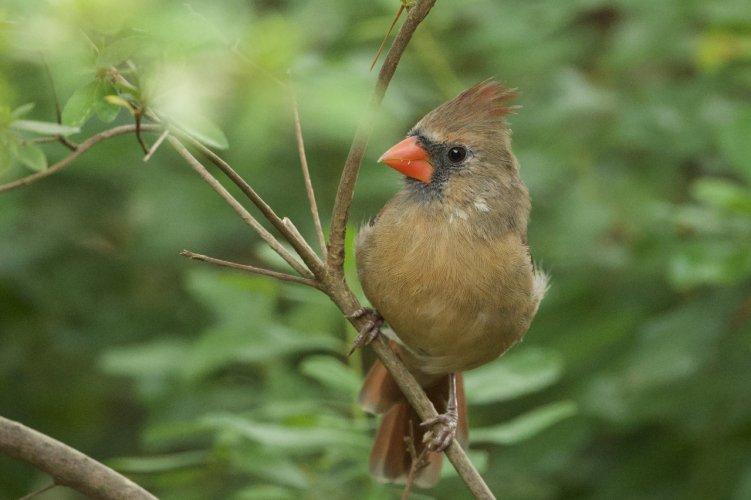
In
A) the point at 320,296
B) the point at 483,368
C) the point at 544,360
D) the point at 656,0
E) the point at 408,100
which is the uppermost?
the point at 408,100

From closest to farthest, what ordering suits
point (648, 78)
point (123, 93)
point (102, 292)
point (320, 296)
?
point (123, 93) < point (320, 296) < point (102, 292) < point (648, 78)

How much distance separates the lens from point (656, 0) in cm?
404

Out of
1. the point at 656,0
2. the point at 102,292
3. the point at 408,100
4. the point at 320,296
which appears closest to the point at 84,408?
the point at 102,292

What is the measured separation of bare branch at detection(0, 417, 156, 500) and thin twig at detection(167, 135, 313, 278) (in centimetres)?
54

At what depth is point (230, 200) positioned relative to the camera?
86.7 inches

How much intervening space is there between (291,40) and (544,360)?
4.49ft

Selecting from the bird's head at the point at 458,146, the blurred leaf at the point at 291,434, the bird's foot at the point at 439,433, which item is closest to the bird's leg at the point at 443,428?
the bird's foot at the point at 439,433

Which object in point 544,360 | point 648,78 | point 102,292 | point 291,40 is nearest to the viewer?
point 291,40

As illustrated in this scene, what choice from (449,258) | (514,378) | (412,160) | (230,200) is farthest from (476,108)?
(230,200)

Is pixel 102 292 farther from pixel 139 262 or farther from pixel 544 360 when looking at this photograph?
pixel 544 360

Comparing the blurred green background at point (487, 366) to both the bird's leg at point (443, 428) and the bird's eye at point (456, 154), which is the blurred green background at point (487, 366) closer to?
the bird's leg at point (443, 428)

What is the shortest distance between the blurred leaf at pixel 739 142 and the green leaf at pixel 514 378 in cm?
90

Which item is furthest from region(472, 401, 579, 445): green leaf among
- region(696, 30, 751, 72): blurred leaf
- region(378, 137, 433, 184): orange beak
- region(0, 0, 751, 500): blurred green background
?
region(696, 30, 751, 72): blurred leaf

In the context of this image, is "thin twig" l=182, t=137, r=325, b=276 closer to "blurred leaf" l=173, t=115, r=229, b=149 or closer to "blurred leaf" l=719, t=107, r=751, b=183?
"blurred leaf" l=173, t=115, r=229, b=149
